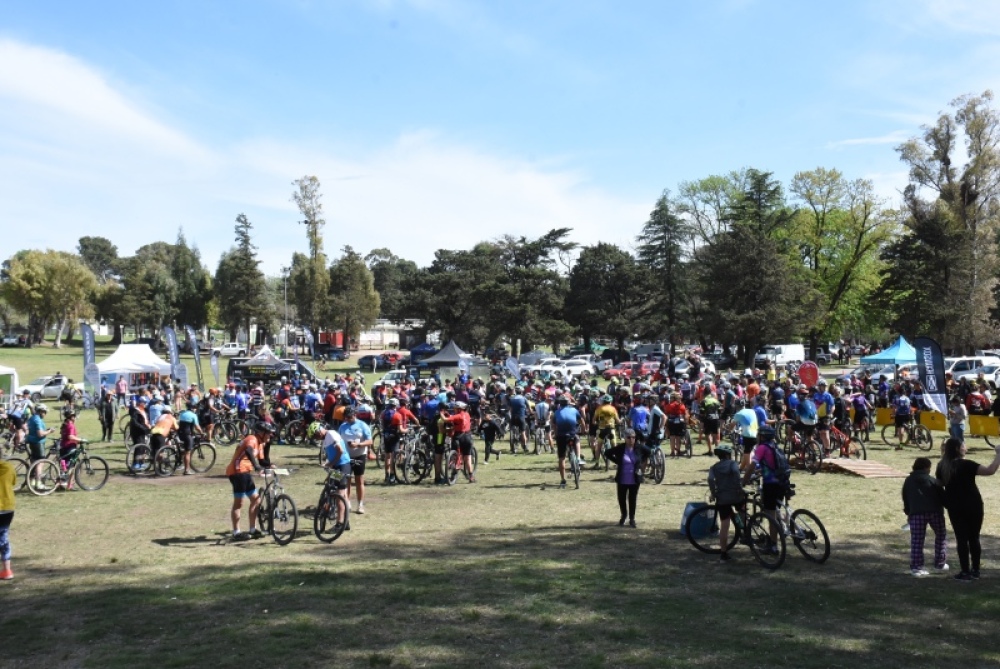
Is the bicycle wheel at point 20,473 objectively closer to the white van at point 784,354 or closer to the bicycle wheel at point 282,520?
the bicycle wheel at point 282,520

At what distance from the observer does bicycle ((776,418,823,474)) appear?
17.3 meters

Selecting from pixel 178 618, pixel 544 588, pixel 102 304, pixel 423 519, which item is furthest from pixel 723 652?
pixel 102 304

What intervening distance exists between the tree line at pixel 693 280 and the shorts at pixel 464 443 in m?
39.8

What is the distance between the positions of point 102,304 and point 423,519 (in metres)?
89.6

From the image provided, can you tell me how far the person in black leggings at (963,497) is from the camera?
8742 mm

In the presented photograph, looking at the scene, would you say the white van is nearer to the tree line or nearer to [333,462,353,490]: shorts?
the tree line

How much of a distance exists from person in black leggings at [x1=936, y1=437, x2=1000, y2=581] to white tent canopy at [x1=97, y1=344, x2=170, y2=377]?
3213 centimetres

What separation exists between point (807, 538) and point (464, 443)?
317 inches

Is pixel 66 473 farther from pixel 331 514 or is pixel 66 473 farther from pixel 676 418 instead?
pixel 676 418

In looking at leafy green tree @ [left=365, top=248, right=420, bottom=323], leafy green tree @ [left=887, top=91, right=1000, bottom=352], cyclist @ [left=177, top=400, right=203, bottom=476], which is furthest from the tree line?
cyclist @ [left=177, top=400, right=203, bottom=476]

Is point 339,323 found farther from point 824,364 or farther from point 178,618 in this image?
point 178,618

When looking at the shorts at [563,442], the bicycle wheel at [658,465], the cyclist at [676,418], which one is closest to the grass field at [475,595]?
the shorts at [563,442]

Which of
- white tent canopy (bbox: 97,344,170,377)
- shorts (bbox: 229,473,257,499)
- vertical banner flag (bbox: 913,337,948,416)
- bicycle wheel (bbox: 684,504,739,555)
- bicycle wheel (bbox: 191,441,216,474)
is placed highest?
white tent canopy (bbox: 97,344,170,377)

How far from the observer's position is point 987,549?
10.4 metres
